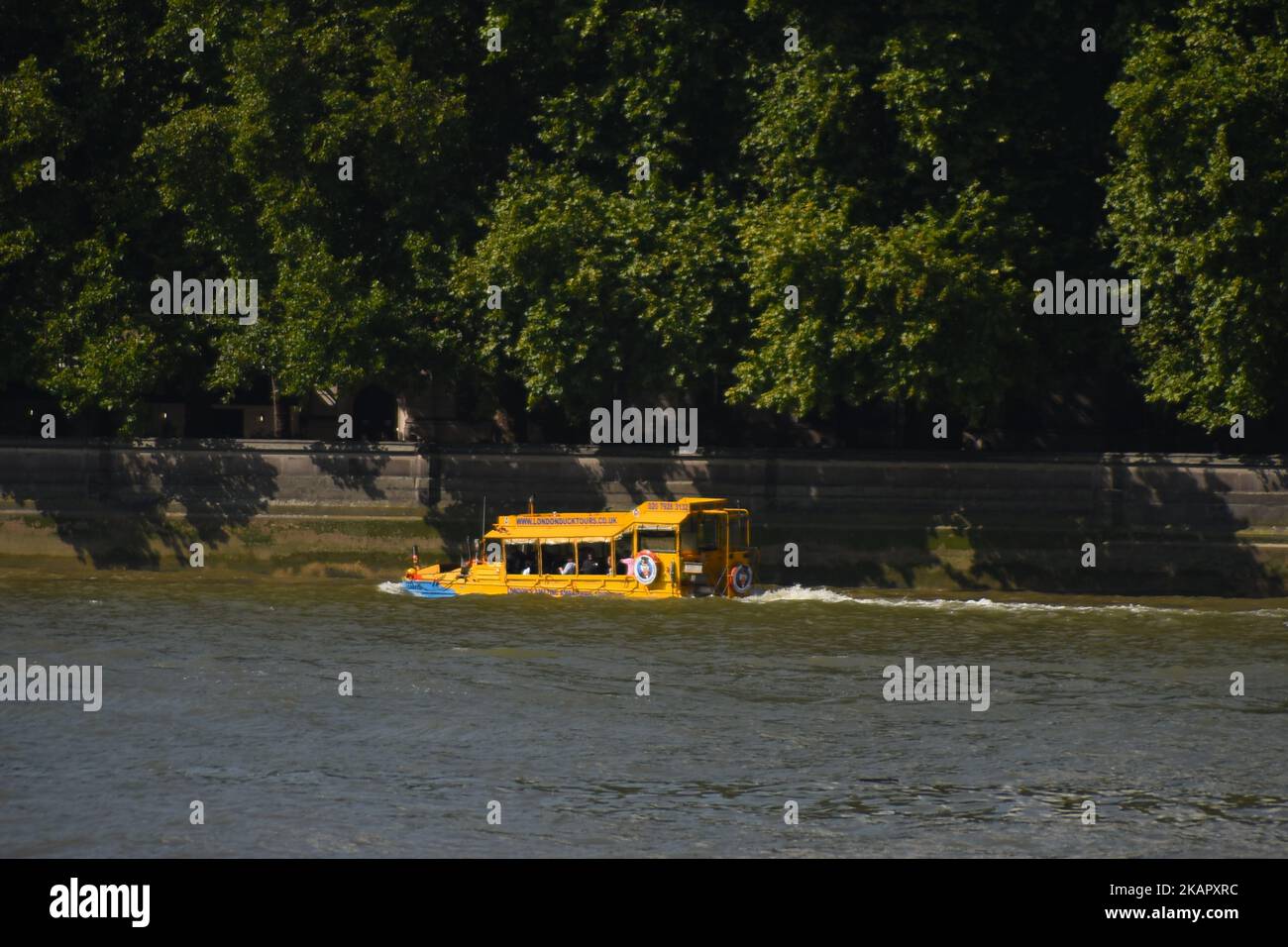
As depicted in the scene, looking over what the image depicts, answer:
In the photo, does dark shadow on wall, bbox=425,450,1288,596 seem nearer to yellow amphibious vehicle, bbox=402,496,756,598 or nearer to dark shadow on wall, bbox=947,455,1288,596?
dark shadow on wall, bbox=947,455,1288,596

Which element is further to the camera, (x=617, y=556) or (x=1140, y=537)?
(x=1140, y=537)

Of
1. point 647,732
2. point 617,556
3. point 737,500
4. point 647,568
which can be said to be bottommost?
point 647,732

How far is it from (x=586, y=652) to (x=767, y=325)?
1078 centimetres

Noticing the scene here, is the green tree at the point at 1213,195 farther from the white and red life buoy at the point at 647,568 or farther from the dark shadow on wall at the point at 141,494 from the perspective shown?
the dark shadow on wall at the point at 141,494

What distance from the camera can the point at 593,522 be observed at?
37594 mm

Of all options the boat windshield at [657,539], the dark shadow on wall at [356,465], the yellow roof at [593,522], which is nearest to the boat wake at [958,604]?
the boat windshield at [657,539]

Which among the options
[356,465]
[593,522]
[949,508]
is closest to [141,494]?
[356,465]

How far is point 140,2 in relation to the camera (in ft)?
147

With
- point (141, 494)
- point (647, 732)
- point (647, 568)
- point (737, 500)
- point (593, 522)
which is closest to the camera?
point (647, 732)

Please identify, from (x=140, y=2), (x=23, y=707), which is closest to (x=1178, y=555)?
(x=23, y=707)

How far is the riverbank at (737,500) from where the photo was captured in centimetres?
3872

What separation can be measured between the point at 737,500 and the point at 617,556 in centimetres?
506

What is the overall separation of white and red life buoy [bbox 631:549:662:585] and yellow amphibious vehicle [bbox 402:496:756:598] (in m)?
0.02

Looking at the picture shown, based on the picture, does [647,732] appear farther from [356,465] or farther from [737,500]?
[356,465]
